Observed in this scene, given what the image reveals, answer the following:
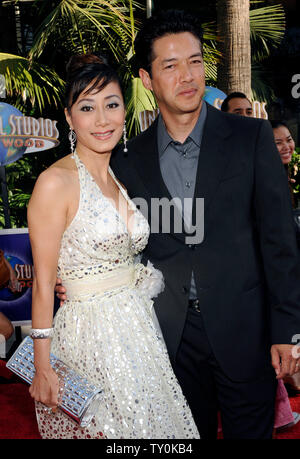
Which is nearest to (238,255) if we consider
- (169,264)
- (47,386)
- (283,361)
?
(169,264)

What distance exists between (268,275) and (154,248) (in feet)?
1.59

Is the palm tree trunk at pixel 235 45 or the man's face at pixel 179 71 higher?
the palm tree trunk at pixel 235 45

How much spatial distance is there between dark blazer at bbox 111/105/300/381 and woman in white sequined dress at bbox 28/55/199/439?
12 centimetres

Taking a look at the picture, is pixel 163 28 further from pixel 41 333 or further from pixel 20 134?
pixel 20 134

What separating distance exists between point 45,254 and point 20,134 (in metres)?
4.40

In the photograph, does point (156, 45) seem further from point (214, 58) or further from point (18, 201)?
point (18, 201)

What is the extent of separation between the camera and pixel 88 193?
83.4 inches

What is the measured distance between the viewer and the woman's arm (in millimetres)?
1968

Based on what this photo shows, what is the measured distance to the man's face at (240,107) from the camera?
4543 mm

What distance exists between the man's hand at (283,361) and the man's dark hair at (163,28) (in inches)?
49.8

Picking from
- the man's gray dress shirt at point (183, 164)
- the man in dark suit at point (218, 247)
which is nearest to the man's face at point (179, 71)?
the man in dark suit at point (218, 247)

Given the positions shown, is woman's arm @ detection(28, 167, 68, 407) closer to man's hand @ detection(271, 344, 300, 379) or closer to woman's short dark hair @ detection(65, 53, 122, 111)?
woman's short dark hair @ detection(65, 53, 122, 111)

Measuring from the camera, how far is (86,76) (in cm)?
216

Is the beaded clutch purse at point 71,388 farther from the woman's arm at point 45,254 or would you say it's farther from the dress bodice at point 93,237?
the dress bodice at point 93,237
